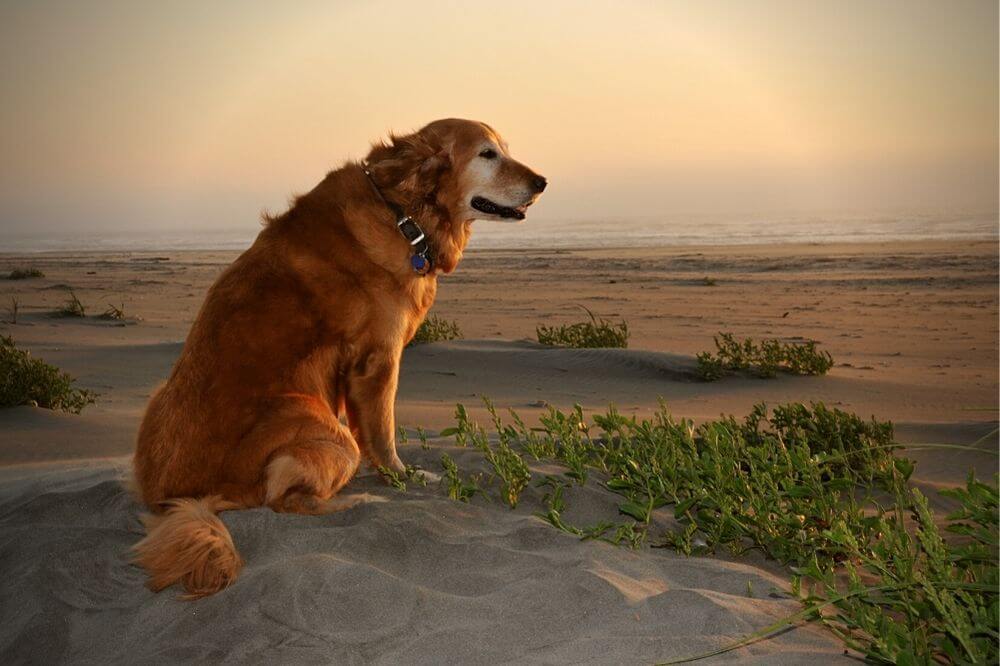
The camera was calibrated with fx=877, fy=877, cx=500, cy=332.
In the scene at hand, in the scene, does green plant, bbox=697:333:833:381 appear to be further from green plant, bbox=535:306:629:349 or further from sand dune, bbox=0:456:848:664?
sand dune, bbox=0:456:848:664

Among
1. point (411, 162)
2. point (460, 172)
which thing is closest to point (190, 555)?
point (411, 162)

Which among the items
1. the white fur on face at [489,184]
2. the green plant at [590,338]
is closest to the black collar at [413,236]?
the white fur on face at [489,184]

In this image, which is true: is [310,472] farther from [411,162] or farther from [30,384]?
[30,384]

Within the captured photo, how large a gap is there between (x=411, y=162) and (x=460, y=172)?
0.31 m

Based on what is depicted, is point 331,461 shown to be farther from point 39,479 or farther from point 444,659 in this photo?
point 39,479

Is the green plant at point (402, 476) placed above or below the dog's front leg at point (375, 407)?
below

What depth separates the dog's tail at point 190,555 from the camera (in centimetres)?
325

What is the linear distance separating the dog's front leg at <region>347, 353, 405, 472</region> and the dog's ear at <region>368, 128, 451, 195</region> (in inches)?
35.8

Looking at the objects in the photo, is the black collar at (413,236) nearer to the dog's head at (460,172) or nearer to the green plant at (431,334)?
the dog's head at (460,172)

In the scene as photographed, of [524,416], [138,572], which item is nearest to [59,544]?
[138,572]

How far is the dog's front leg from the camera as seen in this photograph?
4.25m

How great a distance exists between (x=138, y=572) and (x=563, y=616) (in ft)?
6.11

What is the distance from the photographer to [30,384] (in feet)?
21.5

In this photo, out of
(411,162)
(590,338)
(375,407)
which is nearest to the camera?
(375,407)
